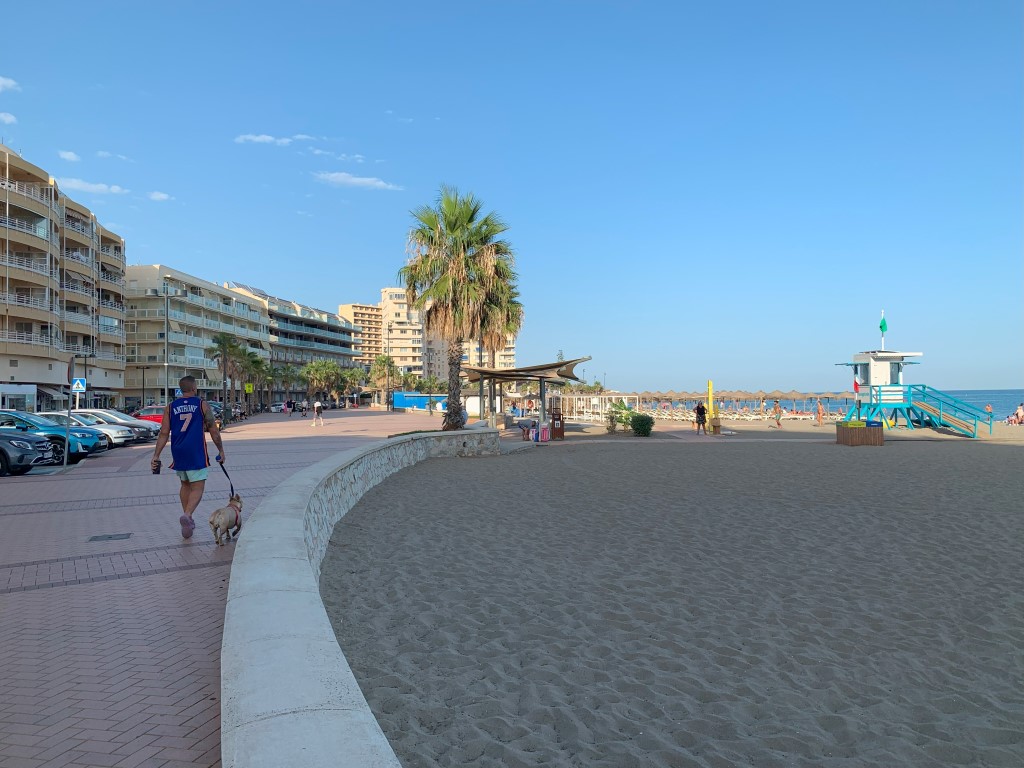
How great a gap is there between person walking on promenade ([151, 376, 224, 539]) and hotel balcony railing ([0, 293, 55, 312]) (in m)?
40.7

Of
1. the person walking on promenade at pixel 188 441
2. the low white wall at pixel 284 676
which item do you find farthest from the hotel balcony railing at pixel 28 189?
the low white wall at pixel 284 676

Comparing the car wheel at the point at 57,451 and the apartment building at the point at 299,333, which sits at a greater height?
the apartment building at the point at 299,333

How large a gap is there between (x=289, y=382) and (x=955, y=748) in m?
96.6

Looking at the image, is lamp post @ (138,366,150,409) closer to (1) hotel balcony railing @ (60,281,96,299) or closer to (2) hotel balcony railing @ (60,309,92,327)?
(2) hotel balcony railing @ (60,309,92,327)

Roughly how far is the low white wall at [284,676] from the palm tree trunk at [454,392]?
51.5 ft

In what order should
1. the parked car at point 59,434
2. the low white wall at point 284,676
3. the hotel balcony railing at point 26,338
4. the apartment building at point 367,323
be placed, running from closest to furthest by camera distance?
the low white wall at point 284,676 → the parked car at point 59,434 → the hotel balcony railing at point 26,338 → the apartment building at point 367,323

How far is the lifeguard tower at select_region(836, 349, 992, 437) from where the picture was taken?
30297 mm

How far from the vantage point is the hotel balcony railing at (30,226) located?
38.8 metres

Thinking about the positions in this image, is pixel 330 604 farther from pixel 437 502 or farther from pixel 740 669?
pixel 437 502

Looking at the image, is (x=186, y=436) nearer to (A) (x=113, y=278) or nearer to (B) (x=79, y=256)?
(B) (x=79, y=256)

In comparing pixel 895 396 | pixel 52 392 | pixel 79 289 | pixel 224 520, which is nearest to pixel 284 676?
pixel 224 520

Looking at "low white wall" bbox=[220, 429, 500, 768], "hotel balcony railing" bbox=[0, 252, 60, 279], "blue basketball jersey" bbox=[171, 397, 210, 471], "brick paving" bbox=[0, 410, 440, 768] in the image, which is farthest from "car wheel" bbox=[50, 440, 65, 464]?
"hotel balcony railing" bbox=[0, 252, 60, 279]

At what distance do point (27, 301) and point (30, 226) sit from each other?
456 centimetres

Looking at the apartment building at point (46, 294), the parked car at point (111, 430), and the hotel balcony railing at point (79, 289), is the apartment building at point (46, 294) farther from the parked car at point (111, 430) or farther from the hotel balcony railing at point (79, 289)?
the parked car at point (111, 430)
